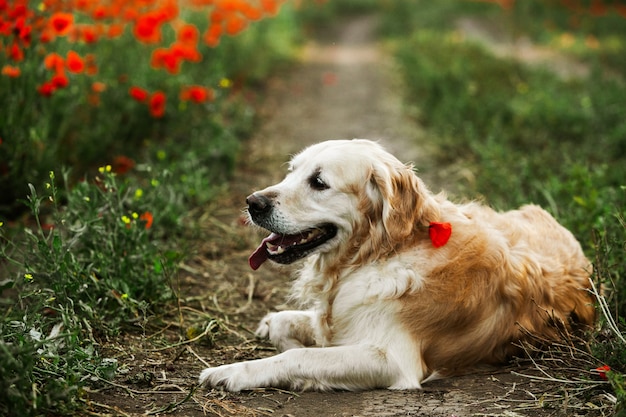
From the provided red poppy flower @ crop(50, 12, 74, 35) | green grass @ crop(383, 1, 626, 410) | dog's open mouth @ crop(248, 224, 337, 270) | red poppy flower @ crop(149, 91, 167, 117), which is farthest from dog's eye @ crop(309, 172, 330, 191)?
red poppy flower @ crop(149, 91, 167, 117)

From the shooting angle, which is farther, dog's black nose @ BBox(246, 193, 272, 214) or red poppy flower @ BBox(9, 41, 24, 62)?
red poppy flower @ BBox(9, 41, 24, 62)

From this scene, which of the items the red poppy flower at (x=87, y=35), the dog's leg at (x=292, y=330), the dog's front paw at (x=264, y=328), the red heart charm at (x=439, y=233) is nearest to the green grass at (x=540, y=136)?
the red heart charm at (x=439, y=233)

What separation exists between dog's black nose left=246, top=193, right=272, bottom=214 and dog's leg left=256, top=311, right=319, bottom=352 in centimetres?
67

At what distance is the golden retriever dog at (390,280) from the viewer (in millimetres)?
3279

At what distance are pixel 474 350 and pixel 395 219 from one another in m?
0.74

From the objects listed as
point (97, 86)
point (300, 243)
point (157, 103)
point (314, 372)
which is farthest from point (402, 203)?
point (97, 86)

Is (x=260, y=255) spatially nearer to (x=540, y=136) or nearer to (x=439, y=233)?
(x=439, y=233)

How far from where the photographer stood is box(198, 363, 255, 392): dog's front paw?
3.22 m

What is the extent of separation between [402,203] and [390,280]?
14.9 inches

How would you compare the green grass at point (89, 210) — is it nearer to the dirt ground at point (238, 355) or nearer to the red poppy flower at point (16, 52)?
the dirt ground at point (238, 355)

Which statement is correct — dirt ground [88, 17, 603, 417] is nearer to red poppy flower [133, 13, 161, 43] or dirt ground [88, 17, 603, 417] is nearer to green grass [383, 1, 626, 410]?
green grass [383, 1, 626, 410]

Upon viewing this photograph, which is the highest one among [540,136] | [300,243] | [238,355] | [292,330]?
[300,243]

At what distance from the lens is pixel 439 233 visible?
345cm

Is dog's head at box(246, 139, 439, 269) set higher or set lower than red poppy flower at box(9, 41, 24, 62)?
lower
